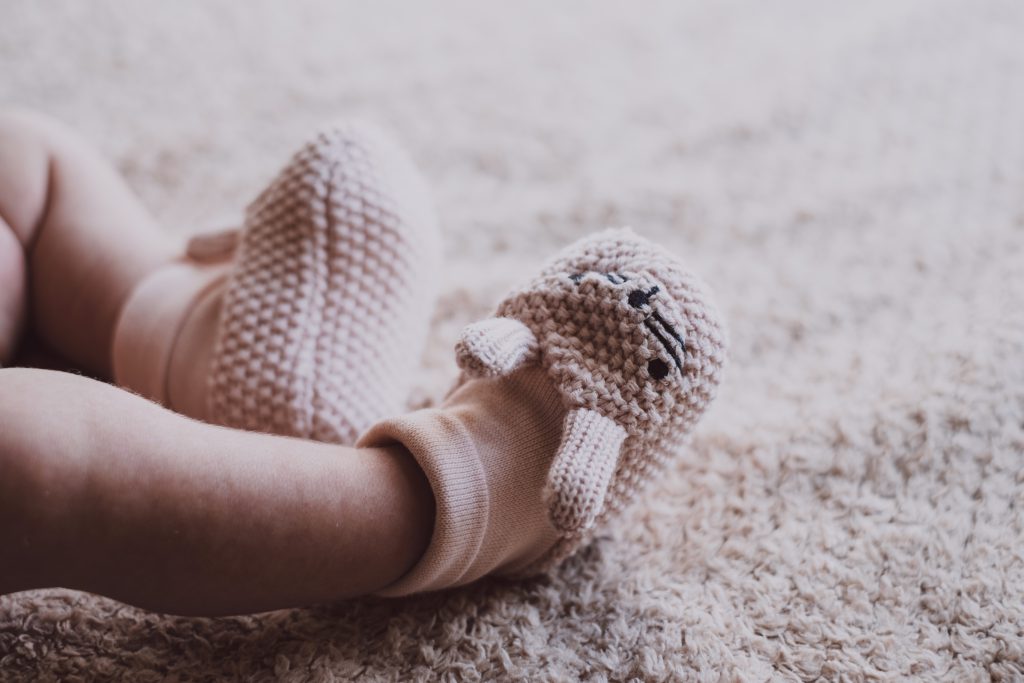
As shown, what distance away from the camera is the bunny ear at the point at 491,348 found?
532mm

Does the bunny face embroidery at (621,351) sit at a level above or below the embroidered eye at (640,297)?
below

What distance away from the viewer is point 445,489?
563 mm

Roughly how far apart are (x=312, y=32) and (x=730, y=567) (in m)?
0.99

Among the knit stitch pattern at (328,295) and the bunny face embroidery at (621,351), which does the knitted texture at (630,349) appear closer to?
the bunny face embroidery at (621,351)

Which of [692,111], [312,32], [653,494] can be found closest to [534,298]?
[653,494]

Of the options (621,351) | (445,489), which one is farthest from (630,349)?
(445,489)

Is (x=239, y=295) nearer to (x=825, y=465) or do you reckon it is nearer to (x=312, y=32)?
(x=825, y=465)

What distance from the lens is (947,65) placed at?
3.88 ft

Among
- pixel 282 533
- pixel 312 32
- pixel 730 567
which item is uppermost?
pixel 312 32

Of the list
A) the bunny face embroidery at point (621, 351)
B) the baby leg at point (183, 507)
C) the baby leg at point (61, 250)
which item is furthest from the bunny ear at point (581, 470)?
the baby leg at point (61, 250)

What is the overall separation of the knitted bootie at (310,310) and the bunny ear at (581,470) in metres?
0.19

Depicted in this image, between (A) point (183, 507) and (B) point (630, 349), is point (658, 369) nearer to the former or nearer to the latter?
(B) point (630, 349)

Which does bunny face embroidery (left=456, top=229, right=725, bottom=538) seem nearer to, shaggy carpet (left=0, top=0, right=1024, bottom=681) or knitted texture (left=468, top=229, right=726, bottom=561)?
knitted texture (left=468, top=229, right=726, bottom=561)

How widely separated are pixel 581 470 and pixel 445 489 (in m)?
0.10
